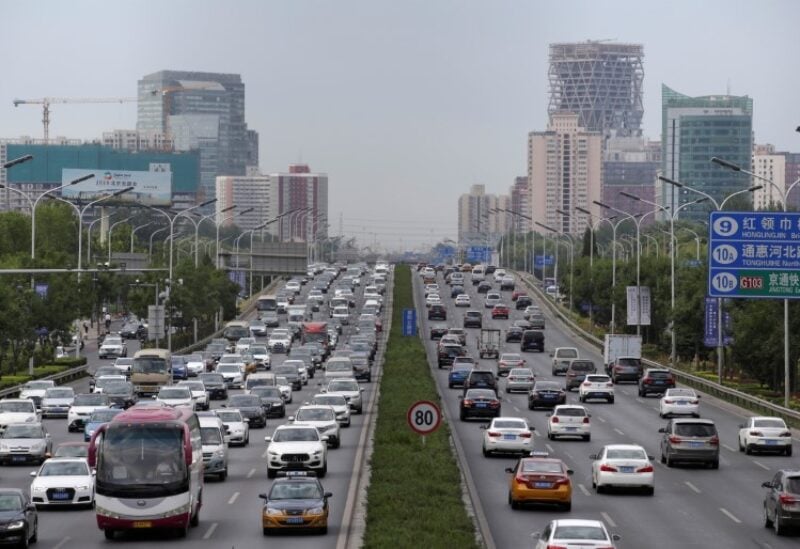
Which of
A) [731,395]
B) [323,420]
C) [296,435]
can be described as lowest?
[731,395]

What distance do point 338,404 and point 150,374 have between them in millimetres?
21206

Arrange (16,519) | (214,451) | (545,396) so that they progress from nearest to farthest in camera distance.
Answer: (16,519), (214,451), (545,396)

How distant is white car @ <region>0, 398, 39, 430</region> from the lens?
188ft

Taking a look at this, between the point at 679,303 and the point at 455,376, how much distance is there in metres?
17.8

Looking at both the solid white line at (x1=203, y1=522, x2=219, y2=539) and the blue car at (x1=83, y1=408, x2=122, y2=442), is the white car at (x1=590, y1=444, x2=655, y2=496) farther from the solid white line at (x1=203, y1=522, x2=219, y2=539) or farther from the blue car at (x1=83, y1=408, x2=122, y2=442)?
the blue car at (x1=83, y1=408, x2=122, y2=442)

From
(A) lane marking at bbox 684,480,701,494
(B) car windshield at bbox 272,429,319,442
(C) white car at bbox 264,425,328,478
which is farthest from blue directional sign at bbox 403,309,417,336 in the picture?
(C) white car at bbox 264,425,328,478

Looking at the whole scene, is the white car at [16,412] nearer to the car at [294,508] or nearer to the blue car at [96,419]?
the blue car at [96,419]

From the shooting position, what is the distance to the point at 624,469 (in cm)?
4188

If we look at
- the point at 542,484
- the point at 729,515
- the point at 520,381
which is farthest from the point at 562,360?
the point at 542,484

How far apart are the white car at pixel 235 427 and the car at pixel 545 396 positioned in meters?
18.4

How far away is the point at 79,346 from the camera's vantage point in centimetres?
11619

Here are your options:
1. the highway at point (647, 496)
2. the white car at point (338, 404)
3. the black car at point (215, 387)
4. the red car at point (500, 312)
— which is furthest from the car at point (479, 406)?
the red car at point (500, 312)

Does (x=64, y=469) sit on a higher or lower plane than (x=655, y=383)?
higher

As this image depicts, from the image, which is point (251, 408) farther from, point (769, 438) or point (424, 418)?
point (424, 418)
